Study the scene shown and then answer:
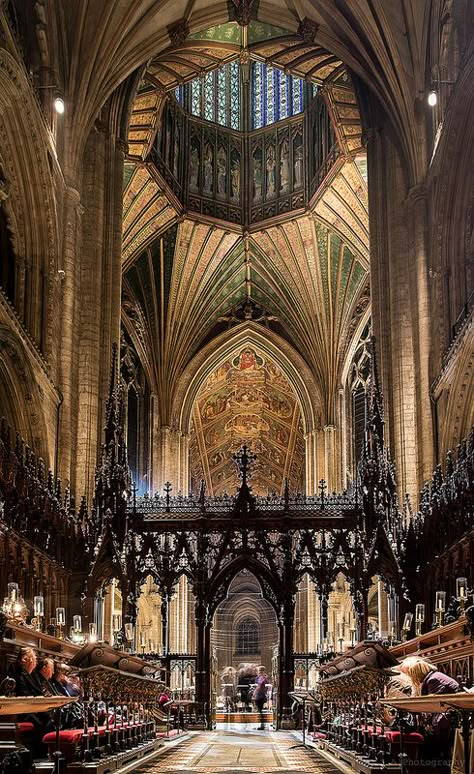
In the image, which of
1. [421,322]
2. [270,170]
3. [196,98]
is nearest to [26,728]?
[421,322]

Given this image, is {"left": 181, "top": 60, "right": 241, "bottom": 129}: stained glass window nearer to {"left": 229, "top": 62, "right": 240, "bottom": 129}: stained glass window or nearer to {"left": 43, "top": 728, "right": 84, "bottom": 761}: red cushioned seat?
{"left": 229, "top": 62, "right": 240, "bottom": 129}: stained glass window

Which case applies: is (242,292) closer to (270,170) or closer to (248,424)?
(270,170)

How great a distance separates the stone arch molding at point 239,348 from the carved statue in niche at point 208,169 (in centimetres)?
573

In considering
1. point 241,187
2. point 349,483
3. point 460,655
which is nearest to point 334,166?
point 241,187

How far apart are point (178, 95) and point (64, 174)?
13.4 m

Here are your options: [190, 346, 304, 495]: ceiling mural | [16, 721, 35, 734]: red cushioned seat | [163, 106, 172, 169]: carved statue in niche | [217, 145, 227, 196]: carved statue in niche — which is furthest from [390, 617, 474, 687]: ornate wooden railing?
[190, 346, 304, 495]: ceiling mural

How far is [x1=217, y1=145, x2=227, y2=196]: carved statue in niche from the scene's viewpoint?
36.0 metres

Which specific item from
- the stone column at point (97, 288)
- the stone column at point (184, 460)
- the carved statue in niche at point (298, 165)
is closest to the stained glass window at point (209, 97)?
the carved statue in niche at point (298, 165)

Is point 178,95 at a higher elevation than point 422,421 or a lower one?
higher

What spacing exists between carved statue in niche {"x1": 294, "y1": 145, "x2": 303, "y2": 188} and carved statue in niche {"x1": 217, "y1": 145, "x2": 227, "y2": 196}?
265 centimetres

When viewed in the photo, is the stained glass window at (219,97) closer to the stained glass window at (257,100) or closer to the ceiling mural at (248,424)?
the stained glass window at (257,100)

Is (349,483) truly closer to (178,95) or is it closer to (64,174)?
(178,95)

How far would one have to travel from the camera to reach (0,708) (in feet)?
17.5

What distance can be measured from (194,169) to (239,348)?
7497 mm
